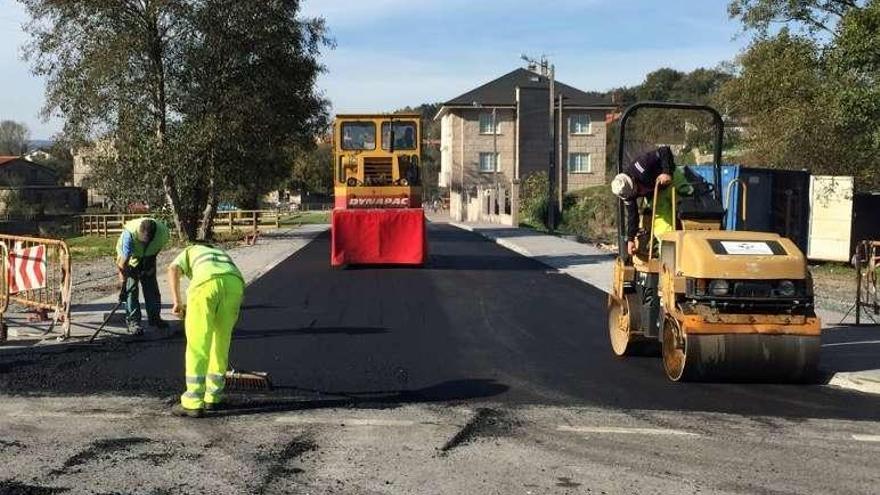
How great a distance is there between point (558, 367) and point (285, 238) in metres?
23.0

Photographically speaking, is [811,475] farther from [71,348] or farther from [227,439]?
[71,348]

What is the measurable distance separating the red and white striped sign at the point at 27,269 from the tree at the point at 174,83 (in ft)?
47.1

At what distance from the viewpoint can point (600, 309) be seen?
42.0 feet

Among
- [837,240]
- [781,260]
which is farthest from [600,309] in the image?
[837,240]

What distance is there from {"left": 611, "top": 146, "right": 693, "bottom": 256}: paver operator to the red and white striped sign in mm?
6687

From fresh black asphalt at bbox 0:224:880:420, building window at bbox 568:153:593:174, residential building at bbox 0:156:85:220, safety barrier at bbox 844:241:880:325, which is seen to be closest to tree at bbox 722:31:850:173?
safety barrier at bbox 844:241:880:325

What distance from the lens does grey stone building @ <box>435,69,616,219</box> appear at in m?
61.8

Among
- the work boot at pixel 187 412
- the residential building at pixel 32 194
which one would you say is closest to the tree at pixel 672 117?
the work boot at pixel 187 412

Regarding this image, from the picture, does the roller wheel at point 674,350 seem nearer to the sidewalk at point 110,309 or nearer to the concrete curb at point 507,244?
the sidewalk at point 110,309

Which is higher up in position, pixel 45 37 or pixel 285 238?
pixel 45 37

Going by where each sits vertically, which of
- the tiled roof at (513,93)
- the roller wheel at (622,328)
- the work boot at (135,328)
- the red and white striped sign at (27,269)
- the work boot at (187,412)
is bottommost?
the work boot at (187,412)

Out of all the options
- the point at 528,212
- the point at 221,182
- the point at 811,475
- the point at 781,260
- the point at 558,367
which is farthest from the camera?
the point at 528,212

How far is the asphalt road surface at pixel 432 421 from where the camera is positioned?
5.35 m

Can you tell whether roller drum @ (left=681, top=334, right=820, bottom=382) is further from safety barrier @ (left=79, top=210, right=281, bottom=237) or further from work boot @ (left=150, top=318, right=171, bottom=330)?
safety barrier @ (left=79, top=210, right=281, bottom=237)
